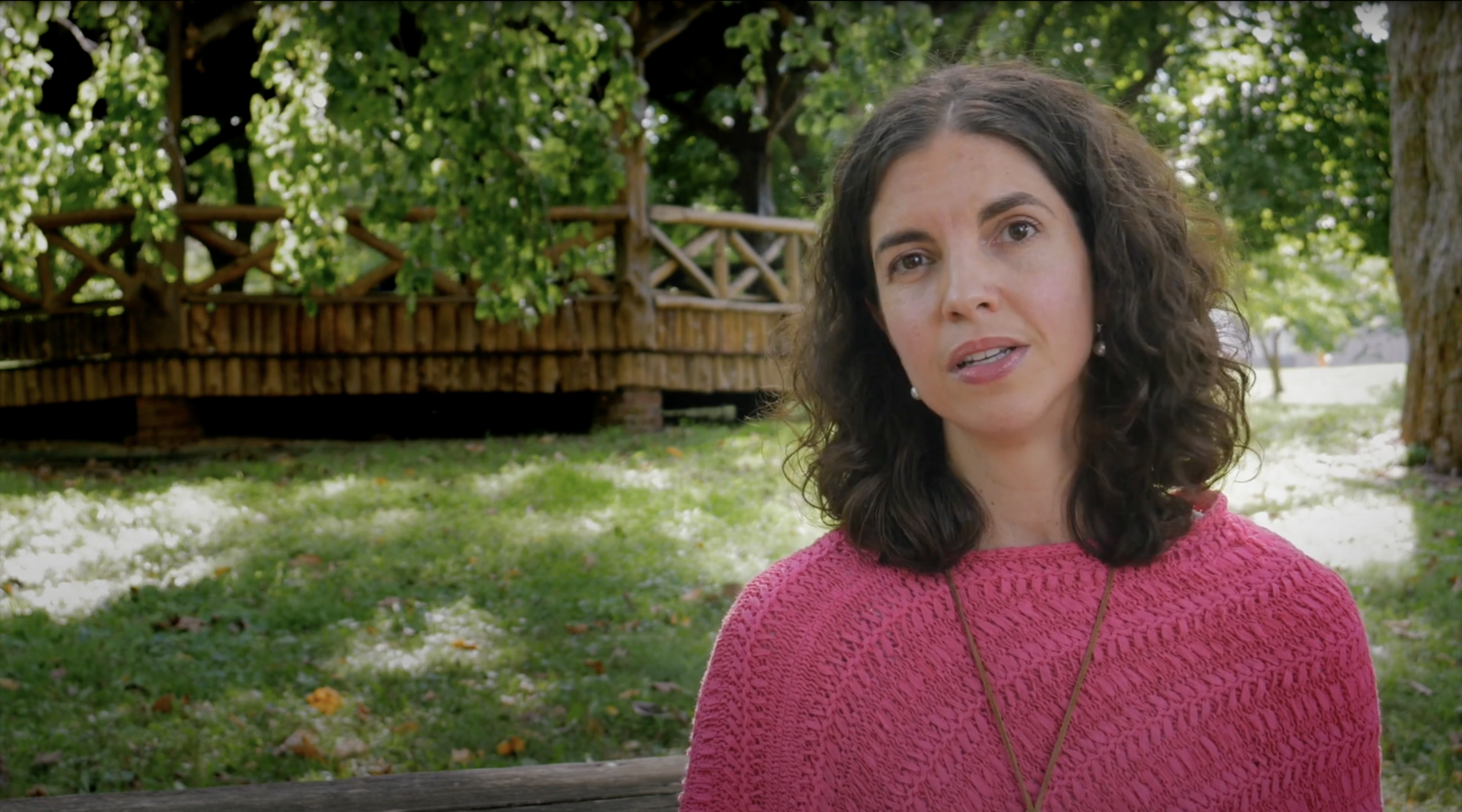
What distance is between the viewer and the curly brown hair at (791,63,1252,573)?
6.17ft

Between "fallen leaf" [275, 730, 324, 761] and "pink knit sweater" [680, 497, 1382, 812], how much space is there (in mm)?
3046

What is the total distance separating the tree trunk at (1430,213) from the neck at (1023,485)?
8081 millimetres

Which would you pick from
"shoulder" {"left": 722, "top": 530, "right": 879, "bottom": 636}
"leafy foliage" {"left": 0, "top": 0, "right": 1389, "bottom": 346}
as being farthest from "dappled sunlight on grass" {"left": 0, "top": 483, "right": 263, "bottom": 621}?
"shoulder" {"left": 722, "top": 530, "right": 879, "bottom": 636}

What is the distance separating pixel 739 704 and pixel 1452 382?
28.1 ft

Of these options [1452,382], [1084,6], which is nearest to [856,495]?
[1452,382]

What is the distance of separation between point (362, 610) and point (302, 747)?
4.79 feet

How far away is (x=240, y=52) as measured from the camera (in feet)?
45.3

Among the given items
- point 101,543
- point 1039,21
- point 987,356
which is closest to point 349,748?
point 101,543

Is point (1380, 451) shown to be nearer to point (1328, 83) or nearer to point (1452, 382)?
point (1452, 382)

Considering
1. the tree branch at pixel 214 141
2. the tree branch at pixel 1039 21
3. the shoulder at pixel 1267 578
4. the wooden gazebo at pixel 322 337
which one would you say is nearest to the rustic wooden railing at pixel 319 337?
the wooden gazebo at pixel 322 337

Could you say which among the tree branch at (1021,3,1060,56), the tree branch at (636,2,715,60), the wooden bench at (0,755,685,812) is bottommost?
the wooden bench at (0,755,685,812)

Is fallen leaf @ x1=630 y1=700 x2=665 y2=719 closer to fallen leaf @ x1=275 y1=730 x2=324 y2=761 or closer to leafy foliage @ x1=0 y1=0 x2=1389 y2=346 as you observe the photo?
fallen leaf @ x1=275 y1=730 x2=324 y2=761

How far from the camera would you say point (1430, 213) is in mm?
9141

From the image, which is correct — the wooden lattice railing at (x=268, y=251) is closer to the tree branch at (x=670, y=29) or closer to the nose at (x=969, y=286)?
the tree branch at (x=670, y=29)
